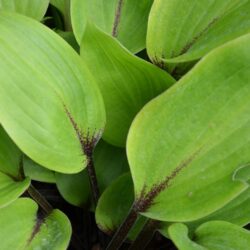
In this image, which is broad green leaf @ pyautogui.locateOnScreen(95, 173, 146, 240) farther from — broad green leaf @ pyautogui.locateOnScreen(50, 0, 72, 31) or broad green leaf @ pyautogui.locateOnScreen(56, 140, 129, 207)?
broad green leaf @ pyautogui.locateOnScreen(50, 0, 72, 31)

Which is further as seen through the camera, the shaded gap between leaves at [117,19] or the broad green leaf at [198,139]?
the shaded gap between leaves at [117,19]

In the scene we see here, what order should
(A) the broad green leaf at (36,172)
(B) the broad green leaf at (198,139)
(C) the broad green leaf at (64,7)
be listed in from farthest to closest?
1. (C) the broad green leaf at (64,7)
2. (A) the broad green leaf at (36,172)
3. (B) the broad green leaf at (198,139)

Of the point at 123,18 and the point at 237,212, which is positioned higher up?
the point at 123,18

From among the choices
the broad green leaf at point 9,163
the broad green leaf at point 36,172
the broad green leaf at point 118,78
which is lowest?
the broad green leaf at point 36,172

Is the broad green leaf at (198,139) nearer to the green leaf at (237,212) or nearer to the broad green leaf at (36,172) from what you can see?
the green leaf at (237,212)

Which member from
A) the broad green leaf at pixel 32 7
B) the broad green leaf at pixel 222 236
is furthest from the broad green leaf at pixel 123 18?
the broad green leaf at pixel 222 236

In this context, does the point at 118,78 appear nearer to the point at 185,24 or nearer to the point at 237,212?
the point at 185,24

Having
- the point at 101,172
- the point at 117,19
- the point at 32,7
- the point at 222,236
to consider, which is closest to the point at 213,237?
the point at 222,236
